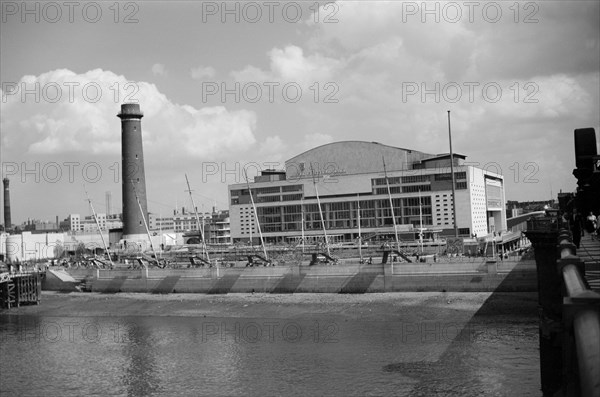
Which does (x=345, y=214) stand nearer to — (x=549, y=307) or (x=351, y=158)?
(x=351, y=158)

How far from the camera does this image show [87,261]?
269 feet

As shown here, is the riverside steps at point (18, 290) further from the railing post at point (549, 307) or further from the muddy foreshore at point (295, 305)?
the railing post at point (549, 307)

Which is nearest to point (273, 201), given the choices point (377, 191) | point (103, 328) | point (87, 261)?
point (377, 191)

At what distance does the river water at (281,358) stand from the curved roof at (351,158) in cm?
6856

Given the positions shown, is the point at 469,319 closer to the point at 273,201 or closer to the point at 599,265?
the point at 599,265

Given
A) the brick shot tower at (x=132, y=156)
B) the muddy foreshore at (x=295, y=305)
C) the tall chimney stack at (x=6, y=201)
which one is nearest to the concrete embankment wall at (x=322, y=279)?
the muddy foreshore at (x=295, y=305)

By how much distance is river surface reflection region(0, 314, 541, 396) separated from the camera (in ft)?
87.6

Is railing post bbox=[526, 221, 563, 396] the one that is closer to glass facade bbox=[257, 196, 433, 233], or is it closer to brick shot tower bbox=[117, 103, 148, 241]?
glass facade bbox=[257, 196, 433, 233]

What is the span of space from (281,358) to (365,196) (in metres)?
78.9

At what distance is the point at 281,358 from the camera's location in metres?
32.7

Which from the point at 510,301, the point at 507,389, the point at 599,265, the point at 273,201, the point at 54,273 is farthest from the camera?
the point at 273,201

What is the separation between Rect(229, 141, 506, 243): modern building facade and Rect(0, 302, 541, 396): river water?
5929 cm

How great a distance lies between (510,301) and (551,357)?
30518 mm

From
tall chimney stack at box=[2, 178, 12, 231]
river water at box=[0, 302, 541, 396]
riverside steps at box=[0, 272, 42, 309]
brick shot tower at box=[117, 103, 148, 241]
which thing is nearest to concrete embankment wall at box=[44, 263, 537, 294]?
riverside steps at box=[0, 272, 42, 309]
